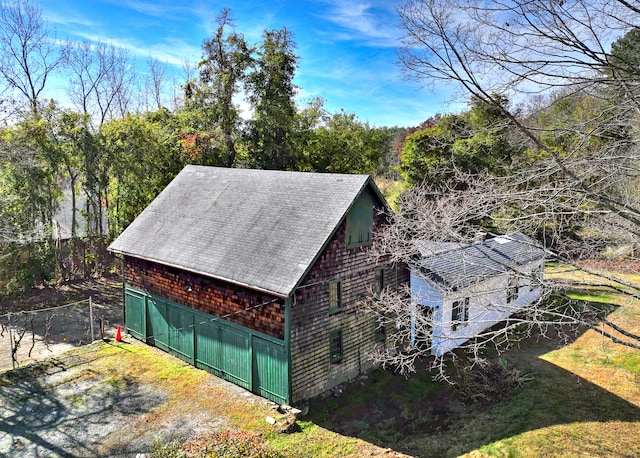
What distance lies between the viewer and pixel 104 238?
23.3 m

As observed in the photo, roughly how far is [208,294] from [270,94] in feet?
56.3

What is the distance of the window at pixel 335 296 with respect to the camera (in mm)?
12039

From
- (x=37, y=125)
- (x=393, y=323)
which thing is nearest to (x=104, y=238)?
(x=37, y=125)

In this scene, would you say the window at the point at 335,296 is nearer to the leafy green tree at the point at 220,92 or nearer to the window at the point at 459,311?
the window at the point at 459,311

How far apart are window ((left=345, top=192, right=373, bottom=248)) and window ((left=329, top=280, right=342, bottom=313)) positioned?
45.2 inches

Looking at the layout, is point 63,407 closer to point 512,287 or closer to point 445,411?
point 445,411

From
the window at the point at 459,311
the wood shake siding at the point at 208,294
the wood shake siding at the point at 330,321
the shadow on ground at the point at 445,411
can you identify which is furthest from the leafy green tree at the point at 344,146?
the shadow on ground at the point at 445,411

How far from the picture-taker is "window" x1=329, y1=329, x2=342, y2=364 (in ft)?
39.7

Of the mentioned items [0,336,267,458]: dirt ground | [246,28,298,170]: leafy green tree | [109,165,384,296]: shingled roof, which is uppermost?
[246,28,298,170]: leafy green tree

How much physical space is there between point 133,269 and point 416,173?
1907 cm

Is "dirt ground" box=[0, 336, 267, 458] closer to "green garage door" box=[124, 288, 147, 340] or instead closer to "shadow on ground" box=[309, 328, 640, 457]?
"green garage door" box=[124, 288, 147, 340]

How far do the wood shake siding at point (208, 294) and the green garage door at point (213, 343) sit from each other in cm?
22

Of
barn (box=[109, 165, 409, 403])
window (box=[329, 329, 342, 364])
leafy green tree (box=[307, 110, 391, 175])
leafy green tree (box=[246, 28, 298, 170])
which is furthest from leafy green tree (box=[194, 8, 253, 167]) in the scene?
window (box=[329, 329, 342, 364])

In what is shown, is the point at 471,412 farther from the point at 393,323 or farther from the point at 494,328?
the point at 494,328
